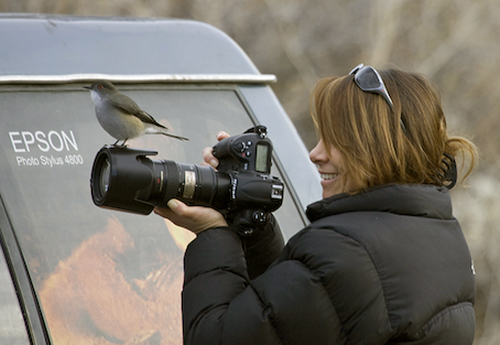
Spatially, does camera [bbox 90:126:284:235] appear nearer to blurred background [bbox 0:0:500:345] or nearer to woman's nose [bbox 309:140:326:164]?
woman's nose [bbox 309:140:326:164]

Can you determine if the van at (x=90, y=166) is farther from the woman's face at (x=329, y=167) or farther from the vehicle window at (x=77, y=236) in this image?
the woman's face at (x=329, y=167)

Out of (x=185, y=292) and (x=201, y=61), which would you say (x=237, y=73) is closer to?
(x=201, y=61)

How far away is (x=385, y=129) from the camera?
1.88 m

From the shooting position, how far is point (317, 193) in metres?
2.90

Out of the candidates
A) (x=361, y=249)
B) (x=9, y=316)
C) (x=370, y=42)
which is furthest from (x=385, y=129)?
(x=370, y=42)

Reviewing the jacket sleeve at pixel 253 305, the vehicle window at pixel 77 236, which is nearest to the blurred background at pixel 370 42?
the vehicle window at pixel 77 236

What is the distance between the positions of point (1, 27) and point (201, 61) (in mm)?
830

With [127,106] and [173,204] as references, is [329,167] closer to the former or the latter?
[173,204]

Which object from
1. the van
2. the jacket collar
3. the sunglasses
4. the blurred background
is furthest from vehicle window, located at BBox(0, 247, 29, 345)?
the blurred background

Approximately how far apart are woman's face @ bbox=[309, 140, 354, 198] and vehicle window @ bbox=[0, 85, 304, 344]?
64 centimetres

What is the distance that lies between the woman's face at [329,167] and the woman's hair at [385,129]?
0.09 feet

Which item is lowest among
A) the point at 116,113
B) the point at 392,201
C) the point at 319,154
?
the point at 392,201

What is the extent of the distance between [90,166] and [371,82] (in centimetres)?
101

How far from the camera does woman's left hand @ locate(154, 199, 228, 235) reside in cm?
193
